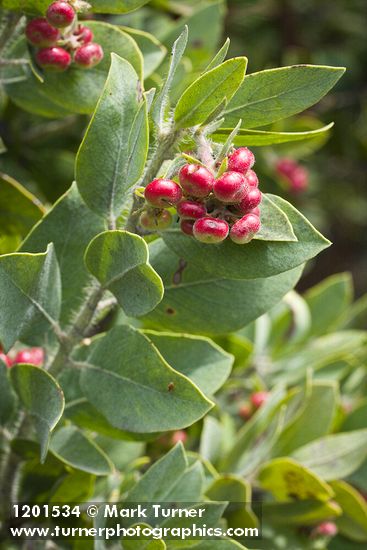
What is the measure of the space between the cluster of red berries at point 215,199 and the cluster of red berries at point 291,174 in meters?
2.04

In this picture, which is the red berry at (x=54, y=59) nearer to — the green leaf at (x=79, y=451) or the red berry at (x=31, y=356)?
the red berry at (x=31, y=356)

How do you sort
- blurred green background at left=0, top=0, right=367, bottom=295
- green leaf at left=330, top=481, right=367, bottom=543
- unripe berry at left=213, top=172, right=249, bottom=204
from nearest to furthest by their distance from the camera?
unripe berry at left=213, top=172, right=249, bottom=204
green leaf at left=330, top=481, right=367, bottom=543
blurred green background at left=0, top=0, right=367, bottom=295

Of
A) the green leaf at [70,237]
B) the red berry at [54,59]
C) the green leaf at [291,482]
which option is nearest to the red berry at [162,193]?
the green leaf at [70,237]

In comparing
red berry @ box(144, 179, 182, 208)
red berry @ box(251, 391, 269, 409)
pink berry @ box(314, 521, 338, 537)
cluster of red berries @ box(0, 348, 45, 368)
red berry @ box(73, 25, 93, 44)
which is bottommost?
pink berry @ box(314, 521, 338, 537)

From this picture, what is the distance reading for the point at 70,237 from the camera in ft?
5.29

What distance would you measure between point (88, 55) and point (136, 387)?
645mm

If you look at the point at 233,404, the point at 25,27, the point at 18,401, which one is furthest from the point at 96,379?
the point at 233,404

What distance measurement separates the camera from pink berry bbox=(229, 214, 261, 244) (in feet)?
4.18

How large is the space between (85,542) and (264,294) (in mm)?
665

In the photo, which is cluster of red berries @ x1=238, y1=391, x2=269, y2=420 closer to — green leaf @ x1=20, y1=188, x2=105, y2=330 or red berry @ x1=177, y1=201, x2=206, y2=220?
green leaf @ x1=20, y1=188, x2=105, y2=330

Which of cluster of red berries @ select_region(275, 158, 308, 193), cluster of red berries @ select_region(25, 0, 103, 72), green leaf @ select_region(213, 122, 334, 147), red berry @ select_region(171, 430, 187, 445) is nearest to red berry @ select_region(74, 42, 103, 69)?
cluster of red berries @ select_region(25, 0, 103, 72)

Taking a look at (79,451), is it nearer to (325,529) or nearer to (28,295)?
(28,295)

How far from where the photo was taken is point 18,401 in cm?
166

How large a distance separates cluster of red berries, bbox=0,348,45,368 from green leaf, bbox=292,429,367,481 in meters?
0.76
